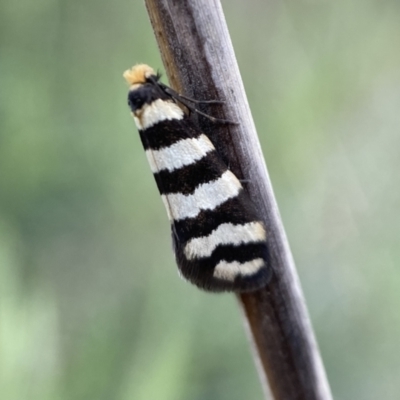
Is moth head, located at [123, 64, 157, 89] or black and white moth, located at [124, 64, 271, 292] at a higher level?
moth head, located at [123, 64, 157, 89]

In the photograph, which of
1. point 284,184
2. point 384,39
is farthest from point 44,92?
point 384,39

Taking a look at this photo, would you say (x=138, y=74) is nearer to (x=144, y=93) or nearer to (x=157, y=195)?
(x=144, y=93)

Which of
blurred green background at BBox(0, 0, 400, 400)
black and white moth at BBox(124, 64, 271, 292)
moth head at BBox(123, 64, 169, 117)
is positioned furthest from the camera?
blurred green background at BBox(0, 0, 400, 400)

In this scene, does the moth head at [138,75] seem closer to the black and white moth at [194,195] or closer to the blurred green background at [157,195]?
the black and white moth at [194,195]

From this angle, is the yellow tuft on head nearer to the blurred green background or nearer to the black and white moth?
the black and white moth

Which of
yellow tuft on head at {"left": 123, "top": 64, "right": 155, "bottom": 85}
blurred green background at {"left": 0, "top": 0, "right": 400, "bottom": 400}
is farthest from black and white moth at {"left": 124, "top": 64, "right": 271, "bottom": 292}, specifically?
blurred green background at {"left": 0, "top": 0, "right": 400, "bottom": 400}

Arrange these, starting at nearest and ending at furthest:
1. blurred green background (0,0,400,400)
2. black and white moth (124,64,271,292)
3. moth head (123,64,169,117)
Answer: black and white moth (124,64,271,292) → moth head (123,64,169,117) → blurred green background (0,0,400,400)

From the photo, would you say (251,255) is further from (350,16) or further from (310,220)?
(350,16)
